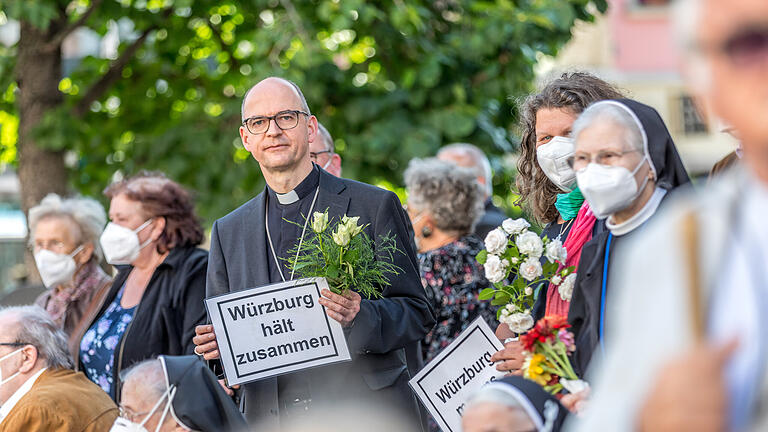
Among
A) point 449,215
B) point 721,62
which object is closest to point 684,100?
point 449,215

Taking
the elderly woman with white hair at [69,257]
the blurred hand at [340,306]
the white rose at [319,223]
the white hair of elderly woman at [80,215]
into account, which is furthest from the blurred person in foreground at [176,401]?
the white hair of elderly woman at [80,215]

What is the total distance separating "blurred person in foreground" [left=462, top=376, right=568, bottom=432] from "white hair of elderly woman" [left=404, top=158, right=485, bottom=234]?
3.62 metres

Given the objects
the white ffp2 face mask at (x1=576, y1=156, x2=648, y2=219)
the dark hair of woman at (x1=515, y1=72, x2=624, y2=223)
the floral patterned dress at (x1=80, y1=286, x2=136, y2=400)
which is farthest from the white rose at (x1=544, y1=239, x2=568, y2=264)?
the floral patterned dress at (x1=80, y1=286, x2=136, y2=400)

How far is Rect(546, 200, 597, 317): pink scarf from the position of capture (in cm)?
447

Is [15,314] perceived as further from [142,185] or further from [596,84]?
[596,84]

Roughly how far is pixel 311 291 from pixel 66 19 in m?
5.88

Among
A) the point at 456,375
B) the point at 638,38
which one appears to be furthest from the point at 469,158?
the point at 638,38

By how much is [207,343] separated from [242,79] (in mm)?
5442

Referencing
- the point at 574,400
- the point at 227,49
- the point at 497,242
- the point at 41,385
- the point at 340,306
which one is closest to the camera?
the point at 574,400

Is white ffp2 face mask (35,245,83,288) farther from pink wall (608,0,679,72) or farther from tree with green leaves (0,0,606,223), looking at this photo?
pink wall (608,0,679,72)

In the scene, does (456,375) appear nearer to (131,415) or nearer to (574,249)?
(574,249)

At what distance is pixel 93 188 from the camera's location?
1043 centimetres

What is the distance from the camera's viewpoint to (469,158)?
8328 mm

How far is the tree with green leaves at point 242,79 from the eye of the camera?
8.83m
